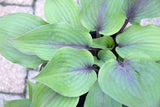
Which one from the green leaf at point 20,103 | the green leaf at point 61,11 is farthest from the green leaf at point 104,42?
the green leaf at point 20,103

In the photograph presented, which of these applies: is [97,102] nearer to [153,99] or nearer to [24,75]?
[153,99]

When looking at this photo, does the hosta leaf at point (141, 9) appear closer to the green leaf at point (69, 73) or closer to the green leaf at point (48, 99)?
the green leaf at point (69, 73)

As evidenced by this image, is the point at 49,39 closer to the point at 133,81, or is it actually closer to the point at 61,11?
the point at 61,11

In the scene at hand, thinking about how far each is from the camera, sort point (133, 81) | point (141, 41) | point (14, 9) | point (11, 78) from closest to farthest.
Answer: point (133, 81), point (141, 41), point (11, 78), point (14, 9)

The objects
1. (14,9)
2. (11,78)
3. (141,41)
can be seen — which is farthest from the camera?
(14,9)

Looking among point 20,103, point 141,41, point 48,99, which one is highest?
point 141,41

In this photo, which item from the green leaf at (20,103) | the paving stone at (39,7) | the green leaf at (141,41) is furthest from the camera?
the paving stone at (39,7)

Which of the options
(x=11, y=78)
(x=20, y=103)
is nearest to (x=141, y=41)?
(x=20, y=103)

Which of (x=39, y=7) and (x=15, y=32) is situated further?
(x=39, y=7)
